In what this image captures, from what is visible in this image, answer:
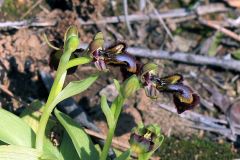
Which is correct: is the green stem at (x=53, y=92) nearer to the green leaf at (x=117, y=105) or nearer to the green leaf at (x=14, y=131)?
the green leaf at (x=14, y=131)

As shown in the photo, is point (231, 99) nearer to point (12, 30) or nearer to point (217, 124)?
point (217, 124)

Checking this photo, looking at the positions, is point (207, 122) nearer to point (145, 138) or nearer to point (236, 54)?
point (236, 54)

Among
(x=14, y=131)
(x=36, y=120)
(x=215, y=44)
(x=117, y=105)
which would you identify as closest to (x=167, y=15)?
(x=215, y=44)

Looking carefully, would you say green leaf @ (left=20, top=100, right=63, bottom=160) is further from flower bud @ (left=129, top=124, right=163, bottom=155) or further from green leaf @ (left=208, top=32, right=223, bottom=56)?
green leaf @ (left=208, top=32, right=223, bottom=56)

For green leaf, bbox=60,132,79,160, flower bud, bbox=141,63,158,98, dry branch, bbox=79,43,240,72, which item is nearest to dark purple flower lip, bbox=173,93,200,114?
flower bud, bbox=141,63,158,98

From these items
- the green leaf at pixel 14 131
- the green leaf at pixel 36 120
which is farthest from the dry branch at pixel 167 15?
the green leaf at pixel 14 131
